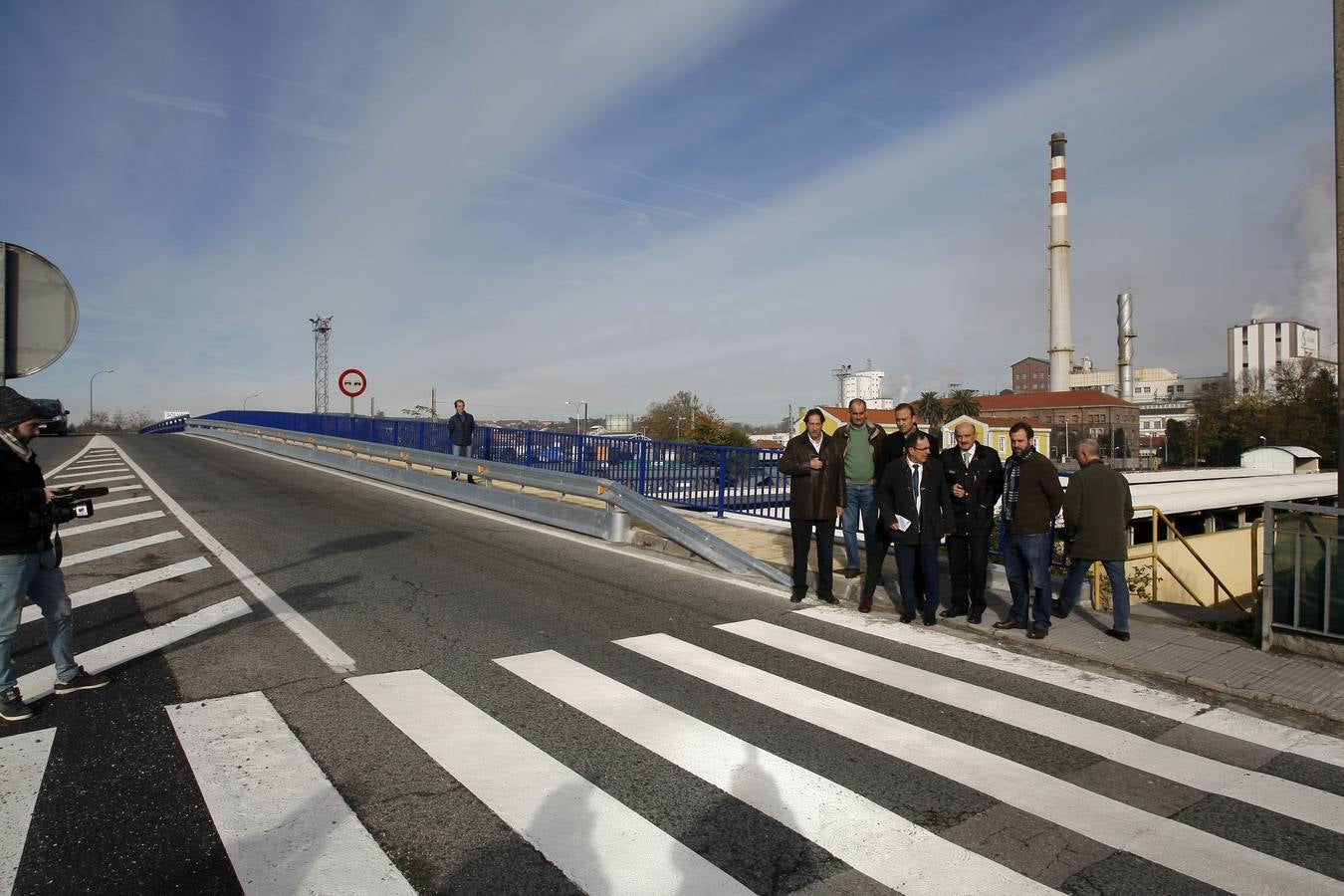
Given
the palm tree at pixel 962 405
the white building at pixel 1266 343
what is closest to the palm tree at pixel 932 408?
the palm tree at pixel 962 405

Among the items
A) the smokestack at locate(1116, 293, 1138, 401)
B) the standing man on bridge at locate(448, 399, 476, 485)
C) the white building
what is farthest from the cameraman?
the white building

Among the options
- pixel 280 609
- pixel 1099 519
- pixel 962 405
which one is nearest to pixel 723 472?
pixel 1099 519

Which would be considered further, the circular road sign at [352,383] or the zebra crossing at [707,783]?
the circular road sign at [352,383]

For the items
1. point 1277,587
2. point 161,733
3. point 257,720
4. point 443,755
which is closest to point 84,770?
point 161,733

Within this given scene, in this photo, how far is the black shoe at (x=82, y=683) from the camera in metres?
5.03

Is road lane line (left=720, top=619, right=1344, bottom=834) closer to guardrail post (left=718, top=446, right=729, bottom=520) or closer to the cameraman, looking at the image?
the cameraman

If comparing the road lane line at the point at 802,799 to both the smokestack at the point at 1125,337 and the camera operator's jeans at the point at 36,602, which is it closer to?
the camera operator's jeans at the point at 36,602

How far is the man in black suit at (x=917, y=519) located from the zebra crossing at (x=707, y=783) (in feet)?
5.30

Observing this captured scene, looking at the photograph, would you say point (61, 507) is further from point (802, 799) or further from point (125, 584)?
point (802, 799)

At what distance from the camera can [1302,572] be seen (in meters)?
6.07

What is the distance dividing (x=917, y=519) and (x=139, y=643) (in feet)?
21.2

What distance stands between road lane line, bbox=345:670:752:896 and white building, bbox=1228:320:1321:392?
175 meters

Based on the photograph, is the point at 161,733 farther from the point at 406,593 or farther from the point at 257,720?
the point at 406,593

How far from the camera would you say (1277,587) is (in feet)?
20.6
